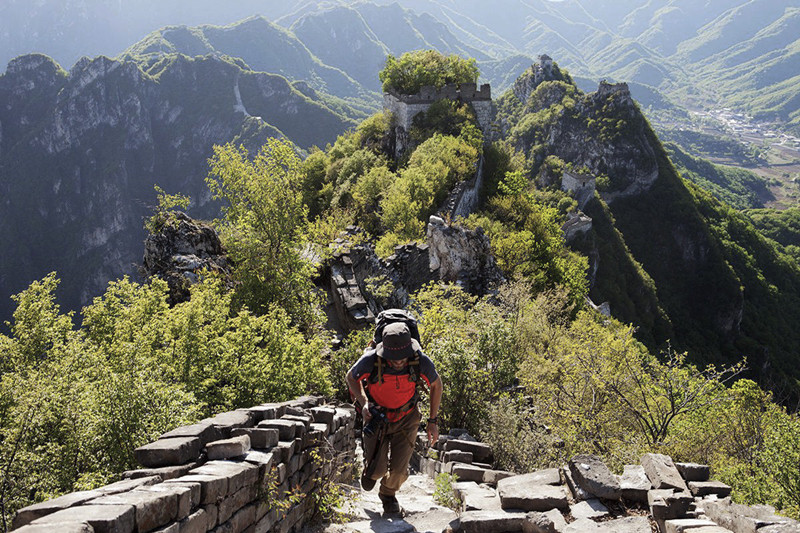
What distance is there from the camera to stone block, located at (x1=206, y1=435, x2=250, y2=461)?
5773mm

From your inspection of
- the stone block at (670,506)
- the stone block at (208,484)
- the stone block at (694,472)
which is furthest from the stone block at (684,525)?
the stone block at (208,484)

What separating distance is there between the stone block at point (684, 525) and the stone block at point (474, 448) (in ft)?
14.5

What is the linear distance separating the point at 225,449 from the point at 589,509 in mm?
4223

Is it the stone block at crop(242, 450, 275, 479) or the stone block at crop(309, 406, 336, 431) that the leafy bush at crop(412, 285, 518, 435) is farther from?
the stone block at crop(242, 450, 275, 479)

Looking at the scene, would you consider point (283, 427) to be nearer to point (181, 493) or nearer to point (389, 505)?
point (389, 505)

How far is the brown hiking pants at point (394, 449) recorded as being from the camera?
24.0 ft

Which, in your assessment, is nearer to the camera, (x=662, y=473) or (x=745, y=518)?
(x=745, y=518)

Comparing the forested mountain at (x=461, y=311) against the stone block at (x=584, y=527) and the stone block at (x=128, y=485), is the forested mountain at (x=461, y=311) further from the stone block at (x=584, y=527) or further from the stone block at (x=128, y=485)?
the stone block at (x=584, y=527)

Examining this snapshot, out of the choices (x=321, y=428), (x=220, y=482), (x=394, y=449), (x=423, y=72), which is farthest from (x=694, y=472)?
(x=423, y=72)

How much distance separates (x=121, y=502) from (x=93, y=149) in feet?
675

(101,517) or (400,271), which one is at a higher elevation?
(400,271)

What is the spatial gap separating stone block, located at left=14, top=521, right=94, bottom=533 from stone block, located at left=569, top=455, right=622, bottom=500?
541 cm

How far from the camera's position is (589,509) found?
635 cm

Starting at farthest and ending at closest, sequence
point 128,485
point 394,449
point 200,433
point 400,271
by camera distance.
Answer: point 400,271
point 394,449
point 200,433
point 128,485
